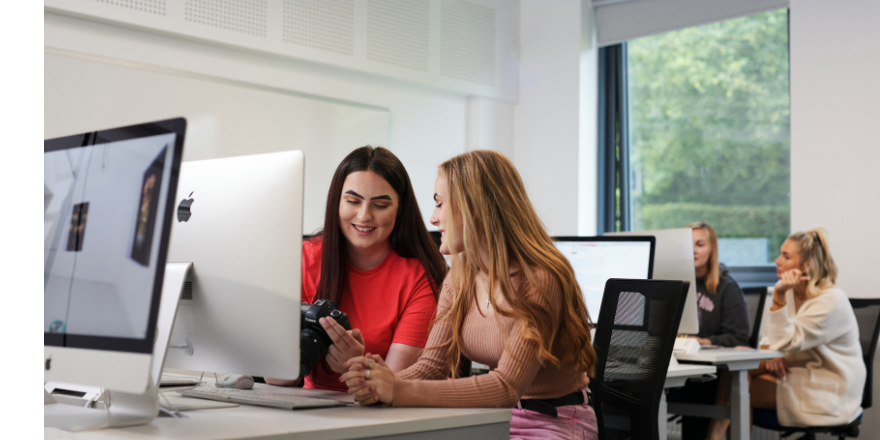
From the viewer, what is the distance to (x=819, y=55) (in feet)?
14.3

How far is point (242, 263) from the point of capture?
1.26 m

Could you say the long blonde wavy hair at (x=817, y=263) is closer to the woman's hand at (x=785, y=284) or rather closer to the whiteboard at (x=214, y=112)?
the woman's hand at (x=785, y=284)

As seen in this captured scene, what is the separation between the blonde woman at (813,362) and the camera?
127 inches

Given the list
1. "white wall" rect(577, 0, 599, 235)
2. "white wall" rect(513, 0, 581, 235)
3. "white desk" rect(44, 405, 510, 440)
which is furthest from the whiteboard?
"white desk" rect(44, 405, 510, 440)

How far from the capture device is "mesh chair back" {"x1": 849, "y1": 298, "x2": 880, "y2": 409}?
341 centimetres

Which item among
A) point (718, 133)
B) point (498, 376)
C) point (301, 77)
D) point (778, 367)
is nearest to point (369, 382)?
point (498, 376)

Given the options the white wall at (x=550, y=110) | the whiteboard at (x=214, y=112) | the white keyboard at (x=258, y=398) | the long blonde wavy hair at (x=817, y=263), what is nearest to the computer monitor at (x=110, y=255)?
the white keyboard at (x=258, y=398)

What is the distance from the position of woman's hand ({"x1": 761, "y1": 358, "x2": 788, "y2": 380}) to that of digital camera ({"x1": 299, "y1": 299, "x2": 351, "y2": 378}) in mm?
2602

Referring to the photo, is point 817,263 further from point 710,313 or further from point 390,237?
point 390,237

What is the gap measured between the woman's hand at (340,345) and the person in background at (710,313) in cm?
253

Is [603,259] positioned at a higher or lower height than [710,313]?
higher

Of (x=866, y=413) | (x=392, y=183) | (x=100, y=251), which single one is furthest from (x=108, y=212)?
(x=866, y=413)

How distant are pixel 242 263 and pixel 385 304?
25.9 inches
